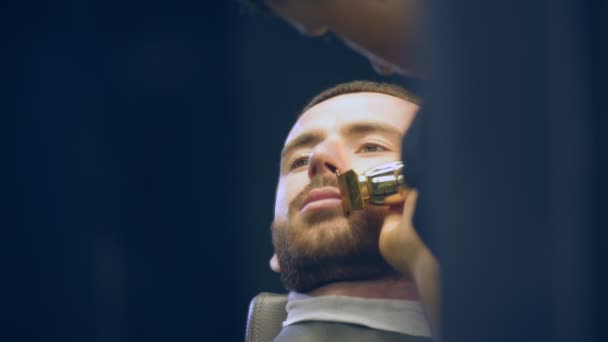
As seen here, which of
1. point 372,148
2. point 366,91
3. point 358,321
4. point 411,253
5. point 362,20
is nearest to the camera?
point 362,20

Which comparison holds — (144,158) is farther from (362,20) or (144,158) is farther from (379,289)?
(362,20)

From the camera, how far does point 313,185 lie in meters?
1.30

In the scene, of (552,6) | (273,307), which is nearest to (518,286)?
(552,6)

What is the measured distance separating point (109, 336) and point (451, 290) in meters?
1.65

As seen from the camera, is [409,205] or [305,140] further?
[305,140]

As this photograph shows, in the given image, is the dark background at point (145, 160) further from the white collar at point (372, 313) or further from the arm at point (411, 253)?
the arm at point (411, 253)

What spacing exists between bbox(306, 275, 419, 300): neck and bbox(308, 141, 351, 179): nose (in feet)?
0.55

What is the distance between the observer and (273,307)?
4.73 ft

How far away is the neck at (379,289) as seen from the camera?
125 centimetres

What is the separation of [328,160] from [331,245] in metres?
0.12

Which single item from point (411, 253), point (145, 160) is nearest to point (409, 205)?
point (411, 253)

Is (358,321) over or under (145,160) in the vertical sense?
under

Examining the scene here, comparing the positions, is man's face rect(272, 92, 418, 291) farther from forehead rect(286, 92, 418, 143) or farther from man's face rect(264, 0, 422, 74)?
man's face rect(264, 0, 422, 74)

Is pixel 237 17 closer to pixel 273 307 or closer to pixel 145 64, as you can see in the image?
pixel 145 64
